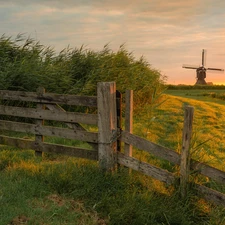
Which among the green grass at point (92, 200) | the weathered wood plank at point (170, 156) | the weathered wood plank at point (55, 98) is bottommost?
the green grass at point (92, 200)

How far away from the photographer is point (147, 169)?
6.01 m

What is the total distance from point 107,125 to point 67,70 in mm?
8091

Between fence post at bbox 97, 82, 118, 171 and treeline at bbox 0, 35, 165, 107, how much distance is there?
644 centimetres

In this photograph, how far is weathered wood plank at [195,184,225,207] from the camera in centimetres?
545

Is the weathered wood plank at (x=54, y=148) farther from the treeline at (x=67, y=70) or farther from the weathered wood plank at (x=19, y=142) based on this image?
the treeline at (x=67, y=70)

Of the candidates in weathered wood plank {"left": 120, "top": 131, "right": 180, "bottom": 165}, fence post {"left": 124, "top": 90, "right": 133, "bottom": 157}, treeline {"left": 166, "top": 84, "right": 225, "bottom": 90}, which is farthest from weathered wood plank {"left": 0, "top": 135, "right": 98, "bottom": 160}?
treeline {"left": 166, "top": 84, "right": 225, "bottom": 90}

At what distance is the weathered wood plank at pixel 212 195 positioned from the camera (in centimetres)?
545


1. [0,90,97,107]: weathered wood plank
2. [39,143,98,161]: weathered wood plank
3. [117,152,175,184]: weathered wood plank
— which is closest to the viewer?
[117,152,175,184]: weathered wood plank

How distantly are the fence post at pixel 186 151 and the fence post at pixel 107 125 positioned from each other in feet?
4.73

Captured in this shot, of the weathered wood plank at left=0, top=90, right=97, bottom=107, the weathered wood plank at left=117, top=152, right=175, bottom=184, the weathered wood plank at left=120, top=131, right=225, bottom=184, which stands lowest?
the weathered wood plank at left=117, top=152, right=175, bottom=184

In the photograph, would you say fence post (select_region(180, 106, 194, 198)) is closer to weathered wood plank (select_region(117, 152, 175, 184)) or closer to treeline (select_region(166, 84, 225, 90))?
weathered wood plank (select_region(117, 152, 175, 184))

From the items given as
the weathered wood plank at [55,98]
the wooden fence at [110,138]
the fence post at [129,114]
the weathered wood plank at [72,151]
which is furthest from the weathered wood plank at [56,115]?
the fence post at [129,114]

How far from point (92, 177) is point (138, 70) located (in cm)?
1155

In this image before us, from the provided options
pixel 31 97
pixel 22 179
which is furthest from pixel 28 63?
pixel 22 179
